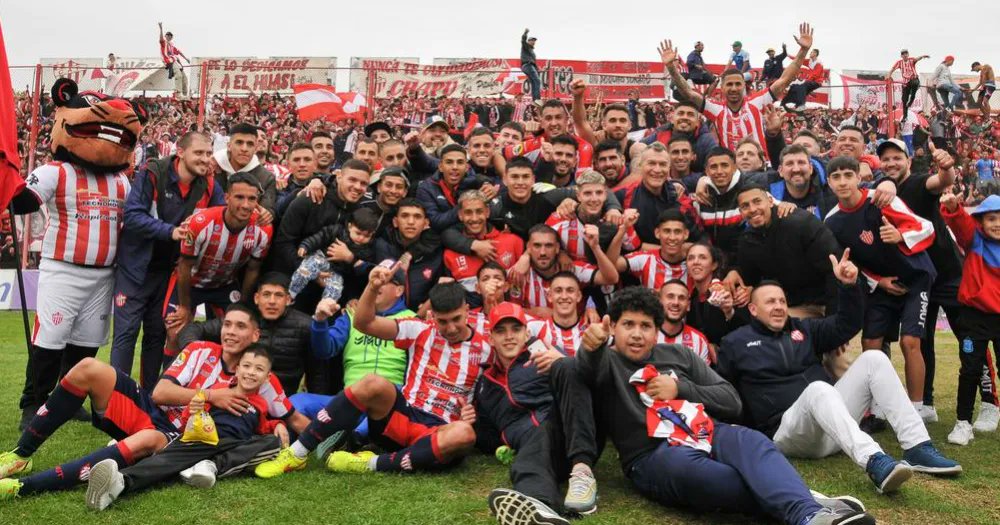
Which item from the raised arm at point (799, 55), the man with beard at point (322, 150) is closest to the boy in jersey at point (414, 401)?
the man with beard at point (322, 150)

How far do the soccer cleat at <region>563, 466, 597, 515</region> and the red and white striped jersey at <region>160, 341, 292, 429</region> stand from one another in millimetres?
1964

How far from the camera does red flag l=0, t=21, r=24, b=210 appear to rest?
424cm

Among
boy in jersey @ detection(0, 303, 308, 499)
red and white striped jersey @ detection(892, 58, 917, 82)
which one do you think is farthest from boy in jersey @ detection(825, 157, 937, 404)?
red and white striped jersey @ detection(892, 58, 917, 82)

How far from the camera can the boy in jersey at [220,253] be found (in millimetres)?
5965

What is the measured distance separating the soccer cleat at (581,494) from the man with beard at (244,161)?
3826 mm

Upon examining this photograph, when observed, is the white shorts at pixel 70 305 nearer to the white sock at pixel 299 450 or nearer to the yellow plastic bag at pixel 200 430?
the yellow plastic bag at pixel 200 430

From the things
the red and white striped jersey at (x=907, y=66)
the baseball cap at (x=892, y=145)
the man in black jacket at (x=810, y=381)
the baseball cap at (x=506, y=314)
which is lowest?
the man in black jacket at (x=810, y=381)

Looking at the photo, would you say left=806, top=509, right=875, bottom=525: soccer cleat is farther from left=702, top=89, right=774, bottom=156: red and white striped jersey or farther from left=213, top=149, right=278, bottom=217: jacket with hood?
left=702, top=89, right=774, bottom=156: red and white striped jersey

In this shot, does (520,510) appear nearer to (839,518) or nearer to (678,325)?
(839,518)

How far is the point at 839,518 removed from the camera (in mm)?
3338

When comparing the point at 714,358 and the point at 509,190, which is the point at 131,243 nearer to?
the point at 509,190

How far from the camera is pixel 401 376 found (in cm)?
582

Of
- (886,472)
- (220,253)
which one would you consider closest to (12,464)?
(220,253)

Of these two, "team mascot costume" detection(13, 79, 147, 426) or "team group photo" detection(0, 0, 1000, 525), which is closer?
"team group photo" detection(0, 0, 1000, 525)
